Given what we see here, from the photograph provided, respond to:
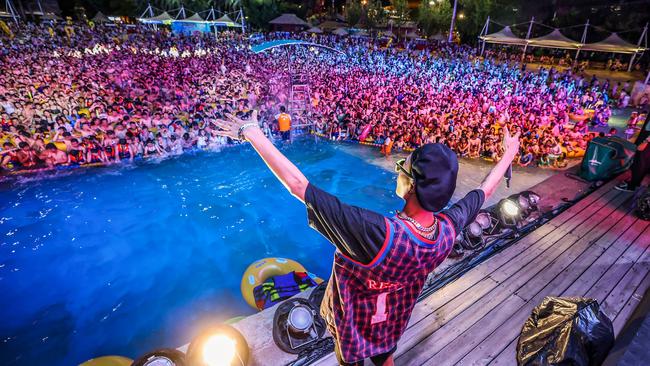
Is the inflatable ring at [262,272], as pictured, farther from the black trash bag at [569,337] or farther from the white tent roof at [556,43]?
the white tent roof at [556,43]

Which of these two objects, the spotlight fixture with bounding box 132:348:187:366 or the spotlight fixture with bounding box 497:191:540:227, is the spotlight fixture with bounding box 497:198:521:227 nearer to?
the spotlight fixture with bounding box 497:191:540:227

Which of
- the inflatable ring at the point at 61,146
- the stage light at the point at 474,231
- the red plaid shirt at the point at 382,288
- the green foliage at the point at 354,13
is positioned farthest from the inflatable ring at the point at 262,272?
the green foliage at the point at 354,13

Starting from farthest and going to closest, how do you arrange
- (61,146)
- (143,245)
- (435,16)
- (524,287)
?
(435,16)
(61,146)
(143,245)
(524,287)

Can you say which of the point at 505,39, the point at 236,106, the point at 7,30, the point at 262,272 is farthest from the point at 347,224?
the point at 7,30

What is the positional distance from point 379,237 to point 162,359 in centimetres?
249

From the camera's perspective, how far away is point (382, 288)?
1.57 metres

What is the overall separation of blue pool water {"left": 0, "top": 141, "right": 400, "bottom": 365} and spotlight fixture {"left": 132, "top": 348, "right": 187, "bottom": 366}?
107 inches

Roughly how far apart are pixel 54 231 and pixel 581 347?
386 inches

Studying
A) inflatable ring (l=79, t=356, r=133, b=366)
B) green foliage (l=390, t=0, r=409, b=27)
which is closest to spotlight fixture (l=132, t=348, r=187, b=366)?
inflatable ring (l=79, t=356, r=133, b=366)

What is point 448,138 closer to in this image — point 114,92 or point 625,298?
point 625,298

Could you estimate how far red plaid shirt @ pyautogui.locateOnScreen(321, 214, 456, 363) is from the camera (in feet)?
4.62

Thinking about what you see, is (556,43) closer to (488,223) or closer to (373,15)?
(488,223)

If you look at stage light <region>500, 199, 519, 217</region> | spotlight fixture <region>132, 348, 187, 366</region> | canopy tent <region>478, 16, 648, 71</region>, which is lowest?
stage light <region>500, 199, 519, 217</region>

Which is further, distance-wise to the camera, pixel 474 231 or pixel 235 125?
pixel 474 231
